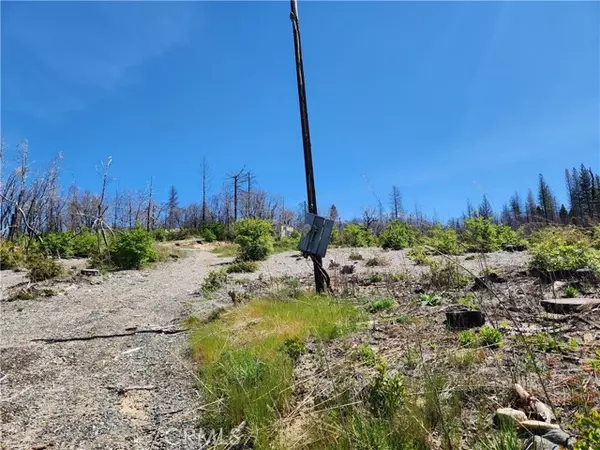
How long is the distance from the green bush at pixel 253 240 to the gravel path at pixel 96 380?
8.21m

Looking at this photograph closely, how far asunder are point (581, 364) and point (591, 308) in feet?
4.63

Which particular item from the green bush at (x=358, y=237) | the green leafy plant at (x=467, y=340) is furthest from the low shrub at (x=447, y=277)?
the green bush at (x=358, y=237)

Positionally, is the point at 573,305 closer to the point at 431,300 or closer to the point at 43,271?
the point at 431,300

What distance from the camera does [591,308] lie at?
3.38m

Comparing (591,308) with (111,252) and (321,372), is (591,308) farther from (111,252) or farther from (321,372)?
(111,252)

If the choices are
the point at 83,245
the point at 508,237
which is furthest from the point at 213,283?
the point at 83,245

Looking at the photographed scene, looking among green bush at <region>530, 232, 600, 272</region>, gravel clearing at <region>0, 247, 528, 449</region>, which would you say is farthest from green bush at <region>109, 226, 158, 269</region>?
green bush at <region>530, 232, 600, 272</region>

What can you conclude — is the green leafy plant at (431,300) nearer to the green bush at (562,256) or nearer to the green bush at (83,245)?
the green bush at (562,256)

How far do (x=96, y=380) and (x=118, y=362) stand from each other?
491 mm

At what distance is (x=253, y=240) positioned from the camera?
15836 millimetres

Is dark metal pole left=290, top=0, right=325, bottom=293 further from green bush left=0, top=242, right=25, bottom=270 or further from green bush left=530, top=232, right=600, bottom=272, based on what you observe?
green bush left=0, top=242, right=25, bottom=270

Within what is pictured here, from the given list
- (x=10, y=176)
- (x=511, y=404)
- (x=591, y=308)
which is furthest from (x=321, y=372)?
(x=10, y=176)

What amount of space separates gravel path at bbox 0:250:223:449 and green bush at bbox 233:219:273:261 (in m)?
8.21

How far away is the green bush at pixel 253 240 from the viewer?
15594mm
